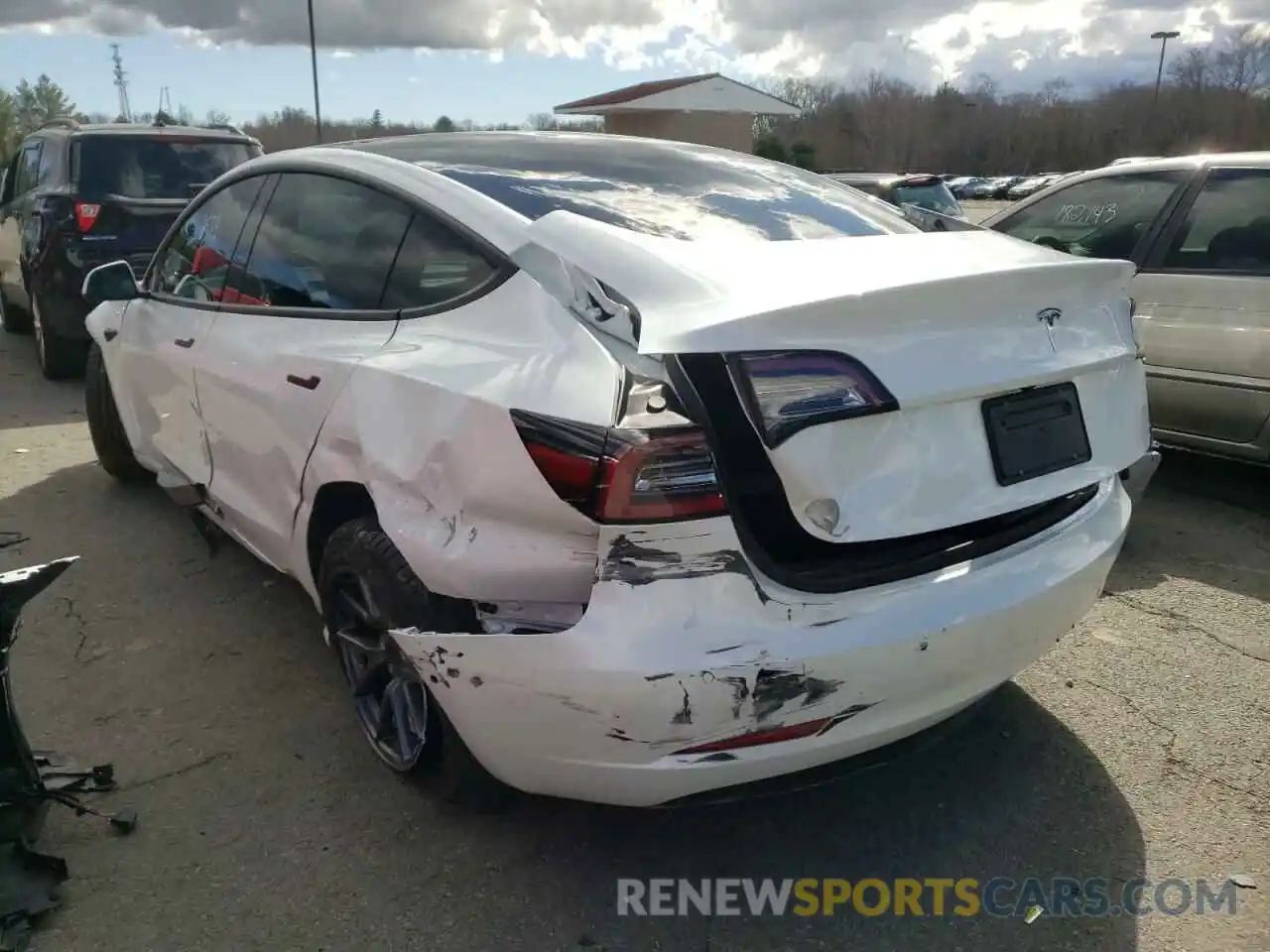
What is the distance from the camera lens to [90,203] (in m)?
7.36

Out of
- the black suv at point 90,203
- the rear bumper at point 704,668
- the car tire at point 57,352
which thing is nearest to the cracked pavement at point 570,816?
the rear bumper at point 704,668

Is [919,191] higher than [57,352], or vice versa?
[919,191]

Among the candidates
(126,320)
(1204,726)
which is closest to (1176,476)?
(1204,726)

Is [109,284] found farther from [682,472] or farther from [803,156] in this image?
[803,156]

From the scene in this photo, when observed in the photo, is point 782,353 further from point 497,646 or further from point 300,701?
point 300,701

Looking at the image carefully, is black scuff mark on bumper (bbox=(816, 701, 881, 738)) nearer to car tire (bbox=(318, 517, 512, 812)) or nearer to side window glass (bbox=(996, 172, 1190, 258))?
car tire (bbox=(318, 517, 512, 812))

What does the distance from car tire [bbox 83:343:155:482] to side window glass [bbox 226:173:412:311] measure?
1860 mm

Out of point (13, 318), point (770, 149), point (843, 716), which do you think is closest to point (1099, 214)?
point (843, 716)

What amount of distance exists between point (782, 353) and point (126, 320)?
3.50 meters

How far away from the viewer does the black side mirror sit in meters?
4.04

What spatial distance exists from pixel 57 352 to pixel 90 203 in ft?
3.90

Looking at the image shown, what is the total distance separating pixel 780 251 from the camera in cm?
230

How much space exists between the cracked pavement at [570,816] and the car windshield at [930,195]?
313 inches

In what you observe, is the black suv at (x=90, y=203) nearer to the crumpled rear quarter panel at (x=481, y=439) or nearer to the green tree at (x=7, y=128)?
the crumpled rear quarter panel at (x=481, y=439)
